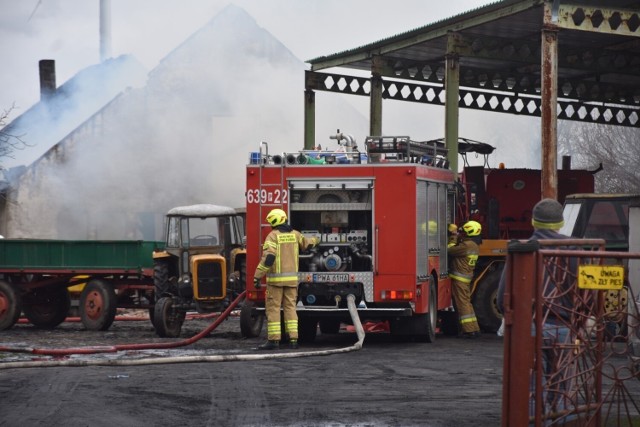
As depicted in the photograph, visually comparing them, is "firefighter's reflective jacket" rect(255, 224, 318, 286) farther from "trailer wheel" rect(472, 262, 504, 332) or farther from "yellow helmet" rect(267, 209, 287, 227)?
"trailer wheel" rect(472, 262, 504, 332)

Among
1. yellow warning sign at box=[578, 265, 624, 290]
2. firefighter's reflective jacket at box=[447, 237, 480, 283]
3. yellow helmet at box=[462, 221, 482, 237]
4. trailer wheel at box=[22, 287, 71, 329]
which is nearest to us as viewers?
yellow warning sign at box=[578, 265, 624, 290]

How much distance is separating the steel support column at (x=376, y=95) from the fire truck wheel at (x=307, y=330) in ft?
46.7

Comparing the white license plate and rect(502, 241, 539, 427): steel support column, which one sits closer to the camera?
rect(502, 241, 539, 427): steel support column

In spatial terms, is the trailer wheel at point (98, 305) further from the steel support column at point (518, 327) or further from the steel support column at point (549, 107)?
the steel support column at point (518, 327)

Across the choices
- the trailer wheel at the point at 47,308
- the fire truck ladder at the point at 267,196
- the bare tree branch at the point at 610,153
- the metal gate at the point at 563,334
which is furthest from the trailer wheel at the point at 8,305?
the bare tree branch at the point at 610,153

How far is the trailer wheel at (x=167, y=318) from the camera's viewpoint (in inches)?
693

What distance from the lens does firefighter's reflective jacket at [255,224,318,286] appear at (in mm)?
14898

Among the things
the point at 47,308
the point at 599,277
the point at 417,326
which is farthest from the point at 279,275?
the point at 599,277

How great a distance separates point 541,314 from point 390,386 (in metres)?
4.34

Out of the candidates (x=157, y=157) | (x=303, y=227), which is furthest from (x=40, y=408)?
(x=157, y=157)

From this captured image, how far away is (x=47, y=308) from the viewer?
21250mm

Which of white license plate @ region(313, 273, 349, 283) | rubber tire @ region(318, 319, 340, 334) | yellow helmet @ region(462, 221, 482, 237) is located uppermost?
yellow helmet @ region(462, 221, 482, 237)

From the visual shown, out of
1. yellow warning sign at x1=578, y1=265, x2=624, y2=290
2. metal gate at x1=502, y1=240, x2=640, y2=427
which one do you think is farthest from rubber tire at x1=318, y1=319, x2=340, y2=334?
yellow warning sign at x1=578, y1=265, x2=624, y2=290

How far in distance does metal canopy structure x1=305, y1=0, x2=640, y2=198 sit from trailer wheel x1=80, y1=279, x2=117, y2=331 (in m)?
7.49
